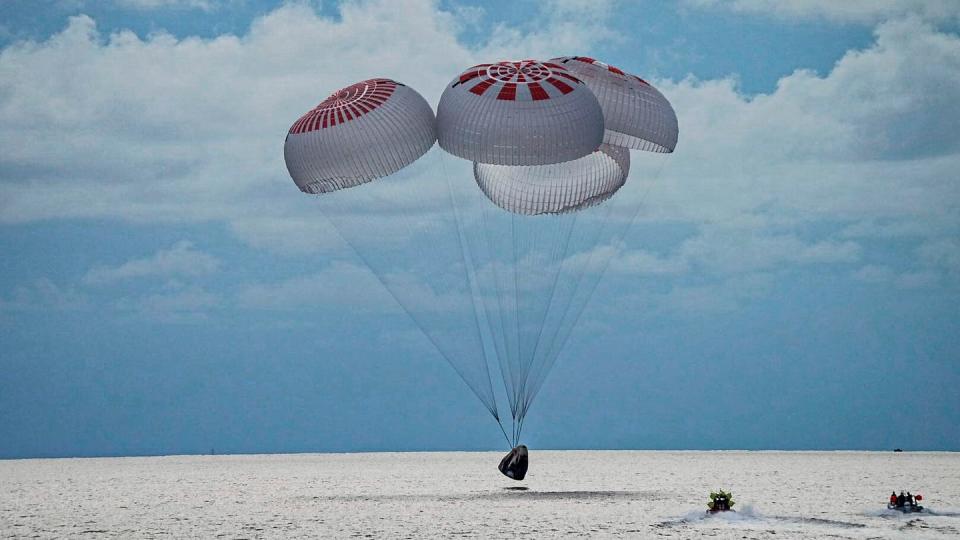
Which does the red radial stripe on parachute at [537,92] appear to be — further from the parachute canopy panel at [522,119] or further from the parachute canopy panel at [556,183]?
the parachute canopy panel at [556,183]

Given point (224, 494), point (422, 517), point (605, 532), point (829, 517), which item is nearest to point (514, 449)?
point (422, 517)

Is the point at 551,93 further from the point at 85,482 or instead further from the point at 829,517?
the point at 85,482

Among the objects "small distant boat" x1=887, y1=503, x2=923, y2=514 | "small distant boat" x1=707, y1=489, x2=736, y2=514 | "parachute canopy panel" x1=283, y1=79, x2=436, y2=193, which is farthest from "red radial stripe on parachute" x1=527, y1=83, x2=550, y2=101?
"small distant boat" x1=887, y1=503, x2=923, y2=514

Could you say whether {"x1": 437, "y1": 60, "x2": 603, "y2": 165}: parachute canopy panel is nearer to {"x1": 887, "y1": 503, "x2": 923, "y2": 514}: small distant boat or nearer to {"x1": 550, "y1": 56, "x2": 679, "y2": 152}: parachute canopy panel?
{"x1": 550, "y1": 56, "x2": 679, "y2": 152}: parachute canopy panel

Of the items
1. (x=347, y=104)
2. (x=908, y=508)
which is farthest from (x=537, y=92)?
(x=908, y=508)

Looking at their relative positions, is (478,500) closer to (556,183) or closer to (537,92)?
(556,183)

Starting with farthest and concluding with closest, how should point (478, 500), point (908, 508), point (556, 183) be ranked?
point (478, 500)
point (556, 183)
point (908, 508)
